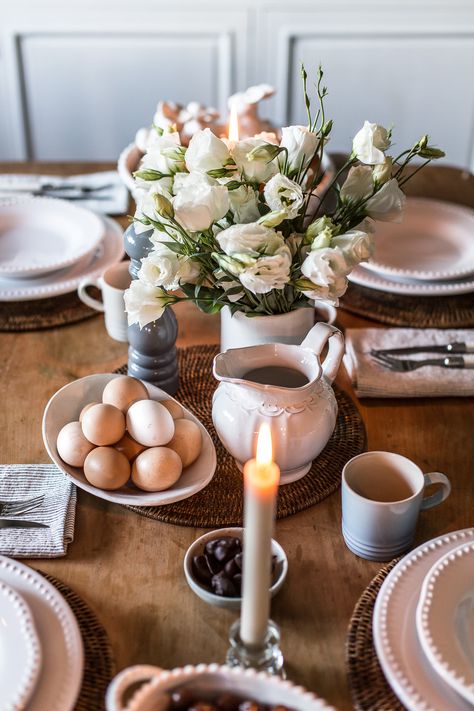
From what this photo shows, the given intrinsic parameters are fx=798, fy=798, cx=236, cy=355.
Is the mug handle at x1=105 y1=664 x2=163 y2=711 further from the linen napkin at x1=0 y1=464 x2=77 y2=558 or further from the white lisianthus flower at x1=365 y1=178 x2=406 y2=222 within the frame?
the white lisianthus flower at x1=365 y1=178 x2=406 y2=222

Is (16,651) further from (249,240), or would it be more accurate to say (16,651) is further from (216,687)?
(249,240)

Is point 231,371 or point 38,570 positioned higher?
point 231,371

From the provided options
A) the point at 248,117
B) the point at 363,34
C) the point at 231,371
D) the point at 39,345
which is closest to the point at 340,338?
the point at 231,371

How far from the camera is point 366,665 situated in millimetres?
688

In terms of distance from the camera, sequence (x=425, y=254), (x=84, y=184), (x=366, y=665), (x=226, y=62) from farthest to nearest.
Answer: (x=226, y=62), (x=84, y=184), (x=425, y=254), (x=366, y=665)

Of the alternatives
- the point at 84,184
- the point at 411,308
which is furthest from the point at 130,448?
the point at 84,184

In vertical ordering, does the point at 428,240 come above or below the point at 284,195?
below

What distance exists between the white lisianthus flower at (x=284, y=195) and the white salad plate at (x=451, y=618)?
0.37 metres

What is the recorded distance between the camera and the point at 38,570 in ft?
2.59

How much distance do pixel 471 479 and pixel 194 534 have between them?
329 mm

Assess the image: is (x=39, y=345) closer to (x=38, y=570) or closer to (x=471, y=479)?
(x=38, y=570)

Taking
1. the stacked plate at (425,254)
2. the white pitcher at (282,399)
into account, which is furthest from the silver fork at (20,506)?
the stacked plate at (425,254)

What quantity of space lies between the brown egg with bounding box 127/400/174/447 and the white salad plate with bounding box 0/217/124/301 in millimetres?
451

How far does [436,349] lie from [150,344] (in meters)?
0.40
